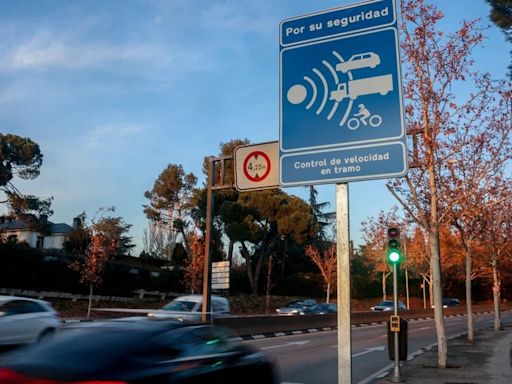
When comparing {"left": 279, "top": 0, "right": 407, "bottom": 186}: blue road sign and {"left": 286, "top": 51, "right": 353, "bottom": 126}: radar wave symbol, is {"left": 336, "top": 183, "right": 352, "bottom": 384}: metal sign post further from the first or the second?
{"left": 286, "top": 51, "right": 353, "bottom": 126}: radar wave symbol

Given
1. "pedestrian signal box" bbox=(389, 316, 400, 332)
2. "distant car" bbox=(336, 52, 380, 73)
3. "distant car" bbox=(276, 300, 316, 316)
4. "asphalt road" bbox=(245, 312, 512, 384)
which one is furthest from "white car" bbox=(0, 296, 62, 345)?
"distant car" bbox=(276, 300, 316, 316)

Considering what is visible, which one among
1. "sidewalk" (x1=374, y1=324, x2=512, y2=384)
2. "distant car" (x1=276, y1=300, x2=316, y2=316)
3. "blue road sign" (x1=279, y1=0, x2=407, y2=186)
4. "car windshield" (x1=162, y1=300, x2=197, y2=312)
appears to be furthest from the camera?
"distant car" (x1=276, y1=300, x2=316, y2=316)

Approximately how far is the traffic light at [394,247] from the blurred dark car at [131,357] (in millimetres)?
7004

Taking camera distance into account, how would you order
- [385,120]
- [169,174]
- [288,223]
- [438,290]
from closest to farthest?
[385,120] → [438,290] → [288,223] → [169,174]

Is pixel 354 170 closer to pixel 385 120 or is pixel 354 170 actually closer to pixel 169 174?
pixel 385 120

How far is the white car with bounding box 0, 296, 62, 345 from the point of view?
12.9m

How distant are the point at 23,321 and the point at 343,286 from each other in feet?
37.5

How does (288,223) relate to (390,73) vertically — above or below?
above

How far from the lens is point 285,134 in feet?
15.1

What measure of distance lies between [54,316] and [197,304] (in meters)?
5.06

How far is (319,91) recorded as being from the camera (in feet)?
14.8

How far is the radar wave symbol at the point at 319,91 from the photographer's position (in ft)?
14.5

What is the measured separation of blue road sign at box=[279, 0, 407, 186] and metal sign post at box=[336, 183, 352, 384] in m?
0.20

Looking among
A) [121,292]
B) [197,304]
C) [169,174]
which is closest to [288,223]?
[169,174]
